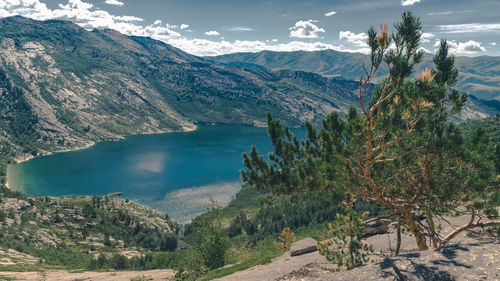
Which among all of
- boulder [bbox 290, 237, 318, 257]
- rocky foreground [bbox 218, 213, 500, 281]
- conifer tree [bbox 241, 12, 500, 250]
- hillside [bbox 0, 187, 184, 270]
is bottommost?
hillside [bbox 0, 187, 184, 270]

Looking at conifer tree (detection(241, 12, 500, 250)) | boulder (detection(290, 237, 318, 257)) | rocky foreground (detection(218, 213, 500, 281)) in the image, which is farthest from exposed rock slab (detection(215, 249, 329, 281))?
rocky foreground (detection(218, 213, 500, 281))

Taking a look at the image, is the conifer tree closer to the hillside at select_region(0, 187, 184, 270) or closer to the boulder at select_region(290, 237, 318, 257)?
the boulder at select_region(290, 237, 318, 257)

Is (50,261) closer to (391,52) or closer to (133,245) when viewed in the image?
(133,245)

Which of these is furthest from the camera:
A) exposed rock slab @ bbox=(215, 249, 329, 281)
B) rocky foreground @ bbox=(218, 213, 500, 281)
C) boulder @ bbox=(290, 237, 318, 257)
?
boulder @ bbox=(290, 237, 318, 257)

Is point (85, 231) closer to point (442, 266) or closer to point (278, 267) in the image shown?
point (278, 267)

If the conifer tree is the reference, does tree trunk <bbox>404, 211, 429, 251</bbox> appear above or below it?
below

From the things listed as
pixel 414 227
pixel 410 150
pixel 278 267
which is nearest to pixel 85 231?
pixel 278 267

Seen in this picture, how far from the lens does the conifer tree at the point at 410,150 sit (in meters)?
14.6

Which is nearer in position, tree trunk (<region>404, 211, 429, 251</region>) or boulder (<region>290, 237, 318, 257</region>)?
tree trunk (<region>404, 211, 429, 251</region>)

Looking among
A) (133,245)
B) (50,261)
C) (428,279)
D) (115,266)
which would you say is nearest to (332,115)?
(428,279)

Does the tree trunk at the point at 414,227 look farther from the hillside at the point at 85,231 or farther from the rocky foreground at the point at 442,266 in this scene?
the hillside at the point at 85,231

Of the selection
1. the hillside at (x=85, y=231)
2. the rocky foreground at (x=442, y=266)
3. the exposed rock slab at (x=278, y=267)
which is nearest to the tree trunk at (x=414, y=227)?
the rocky foreground at (x=442, y=266)

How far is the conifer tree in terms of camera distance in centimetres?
1455

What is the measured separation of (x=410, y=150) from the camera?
1742cm
